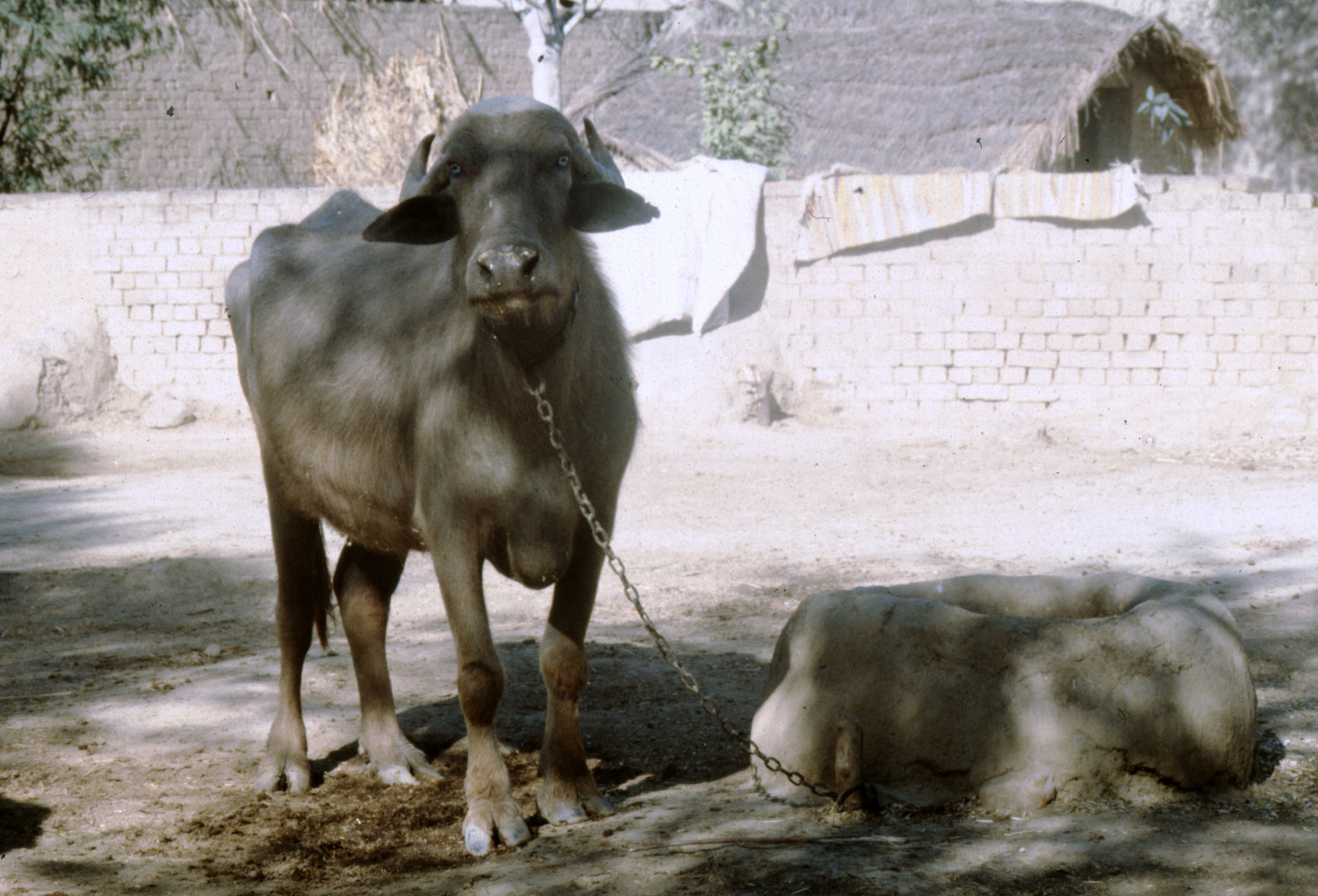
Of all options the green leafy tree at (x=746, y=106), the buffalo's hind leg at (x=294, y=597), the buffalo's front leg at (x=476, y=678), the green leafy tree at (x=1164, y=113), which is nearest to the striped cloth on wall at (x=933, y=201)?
the green leafy tree at (x=746, y=106)

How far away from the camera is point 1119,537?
7863mm

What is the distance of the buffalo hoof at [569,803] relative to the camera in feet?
12.1

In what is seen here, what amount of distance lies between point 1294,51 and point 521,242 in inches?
770

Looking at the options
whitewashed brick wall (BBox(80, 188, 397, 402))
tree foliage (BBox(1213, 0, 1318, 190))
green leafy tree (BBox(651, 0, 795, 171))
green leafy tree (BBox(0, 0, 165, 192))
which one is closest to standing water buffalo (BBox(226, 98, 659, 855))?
whitewashed brick wall (BBox(80, 188, 397, 402))

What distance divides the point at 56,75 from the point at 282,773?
14.4m

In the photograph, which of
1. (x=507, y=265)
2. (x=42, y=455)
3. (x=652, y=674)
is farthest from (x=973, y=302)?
(x=507, y=265)

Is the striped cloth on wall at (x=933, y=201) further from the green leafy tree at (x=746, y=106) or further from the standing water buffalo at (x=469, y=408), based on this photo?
the standing water buffalo at (x=469, y=408)

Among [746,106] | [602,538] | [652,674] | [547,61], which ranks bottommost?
[652,674]

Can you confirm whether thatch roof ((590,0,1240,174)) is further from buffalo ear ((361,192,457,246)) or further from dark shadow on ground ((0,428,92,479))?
buffalo ear ((361,192,457,246))

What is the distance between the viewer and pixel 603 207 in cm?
344

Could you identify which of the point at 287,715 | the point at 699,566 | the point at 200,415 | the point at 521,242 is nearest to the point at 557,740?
the point at 287,715

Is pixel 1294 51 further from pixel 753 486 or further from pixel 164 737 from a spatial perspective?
pixel 164 737

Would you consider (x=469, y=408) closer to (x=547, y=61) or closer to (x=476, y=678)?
(x=476, y=678)

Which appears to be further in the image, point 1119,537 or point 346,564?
point 1119,537
